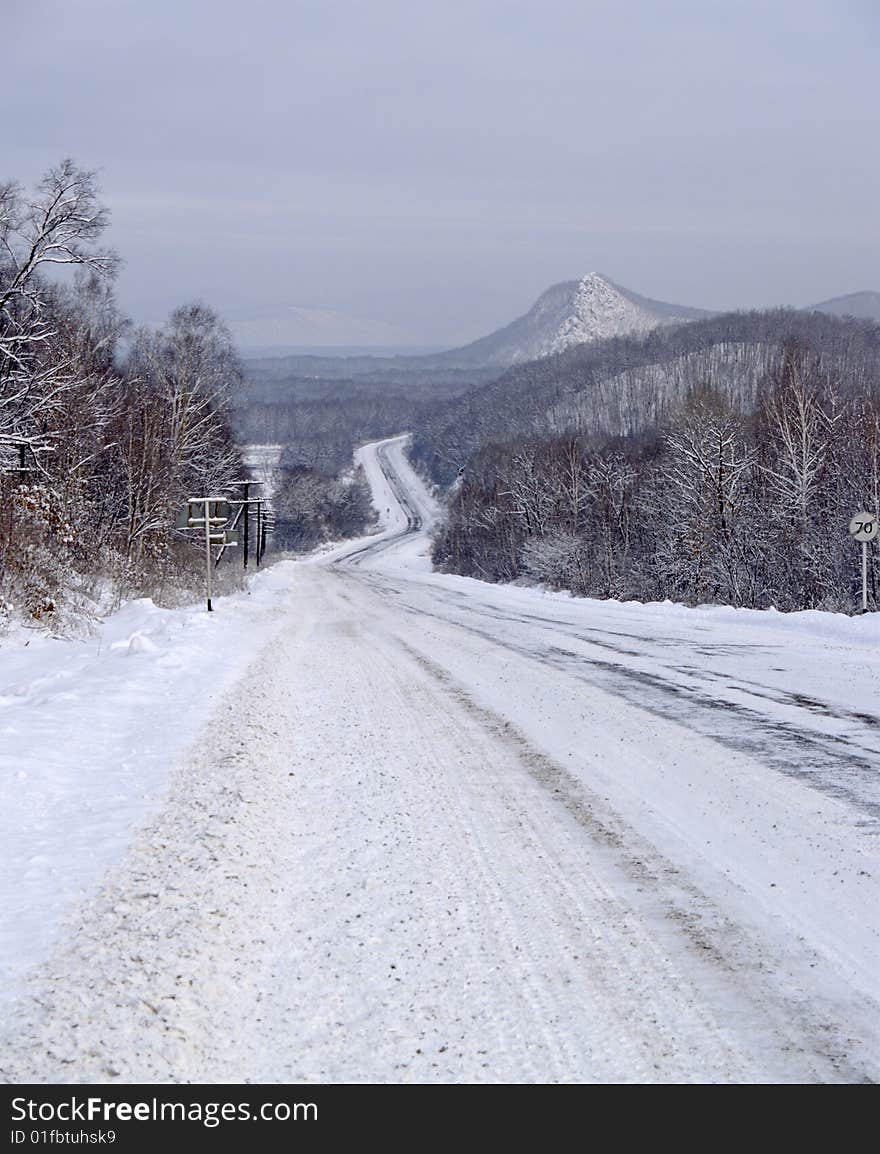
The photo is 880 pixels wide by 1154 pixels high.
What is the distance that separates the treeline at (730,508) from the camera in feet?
111

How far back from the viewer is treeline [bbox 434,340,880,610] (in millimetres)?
33812

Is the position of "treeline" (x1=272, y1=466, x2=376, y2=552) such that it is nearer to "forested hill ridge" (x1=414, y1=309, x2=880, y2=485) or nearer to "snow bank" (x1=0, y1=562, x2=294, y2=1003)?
"forested hill ridge" (x1=414, y1=309, x2=880, y2=485)

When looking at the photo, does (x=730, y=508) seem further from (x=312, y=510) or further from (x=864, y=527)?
(x=312, y=510)

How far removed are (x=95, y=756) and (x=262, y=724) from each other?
1.50 meters

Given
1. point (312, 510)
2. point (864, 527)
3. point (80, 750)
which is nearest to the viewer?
point (80, 750)

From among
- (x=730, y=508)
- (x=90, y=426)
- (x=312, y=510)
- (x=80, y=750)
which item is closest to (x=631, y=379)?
(x=312, y=510)

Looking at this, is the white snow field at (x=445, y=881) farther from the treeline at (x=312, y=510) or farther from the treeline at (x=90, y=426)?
the treeline at (x=312, y=510)

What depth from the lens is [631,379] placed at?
174 meters

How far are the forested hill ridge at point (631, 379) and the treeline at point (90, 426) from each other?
10666 cm

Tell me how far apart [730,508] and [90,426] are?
87.3ft

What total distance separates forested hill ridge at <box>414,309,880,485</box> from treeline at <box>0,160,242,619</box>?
4199 inches

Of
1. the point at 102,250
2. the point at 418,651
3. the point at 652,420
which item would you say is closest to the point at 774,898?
the point at 418,651

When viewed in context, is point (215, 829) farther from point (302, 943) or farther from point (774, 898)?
point (774, 898)

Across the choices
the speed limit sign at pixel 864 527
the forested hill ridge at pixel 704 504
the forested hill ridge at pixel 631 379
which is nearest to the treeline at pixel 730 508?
the forested hill ridge at pixel 704 504
